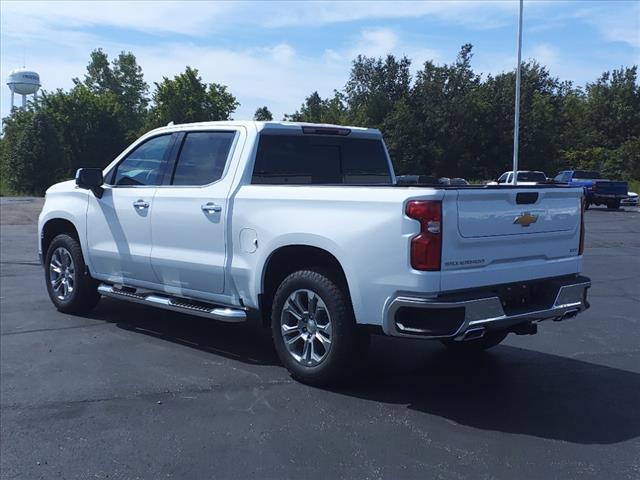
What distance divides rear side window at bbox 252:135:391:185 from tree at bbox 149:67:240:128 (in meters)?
50.9

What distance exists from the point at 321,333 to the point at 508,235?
5.09 ft

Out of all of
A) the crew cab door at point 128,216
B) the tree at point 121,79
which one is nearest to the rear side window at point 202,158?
the crew cab door at point 128,216

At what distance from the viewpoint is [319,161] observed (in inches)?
267

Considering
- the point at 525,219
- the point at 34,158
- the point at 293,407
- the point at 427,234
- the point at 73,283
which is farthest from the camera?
the point at 34,158

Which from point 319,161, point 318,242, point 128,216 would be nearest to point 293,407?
point 318,242

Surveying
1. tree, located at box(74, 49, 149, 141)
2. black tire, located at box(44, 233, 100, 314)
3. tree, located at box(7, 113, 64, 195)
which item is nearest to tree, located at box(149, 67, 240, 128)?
tree, located at box(7, 113, 64, 195)

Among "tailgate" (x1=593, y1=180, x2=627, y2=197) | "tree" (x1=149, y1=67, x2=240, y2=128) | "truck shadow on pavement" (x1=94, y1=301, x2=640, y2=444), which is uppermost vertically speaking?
"tree" (x1=149, y1=67, x2=240, y2=128)

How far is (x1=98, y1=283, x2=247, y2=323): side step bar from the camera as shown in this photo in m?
5.94

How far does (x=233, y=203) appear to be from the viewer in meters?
5.96

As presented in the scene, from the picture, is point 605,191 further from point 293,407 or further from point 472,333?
point 293,407

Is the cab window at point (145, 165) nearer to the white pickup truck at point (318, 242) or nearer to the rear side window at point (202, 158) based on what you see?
the white pickup truck at point (318, 242)

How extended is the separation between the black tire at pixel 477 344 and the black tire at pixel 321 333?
4.76ft

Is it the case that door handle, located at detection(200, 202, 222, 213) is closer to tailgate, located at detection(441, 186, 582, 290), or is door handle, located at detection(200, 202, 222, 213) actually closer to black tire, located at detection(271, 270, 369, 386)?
black tire, located at detection(271, 270, 369, 386)

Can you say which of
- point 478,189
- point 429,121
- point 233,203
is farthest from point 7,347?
point 429,121
